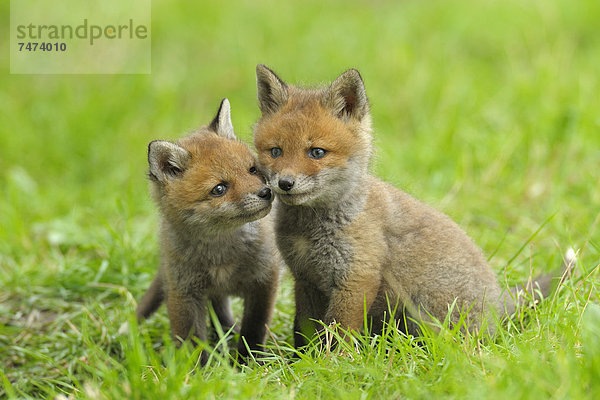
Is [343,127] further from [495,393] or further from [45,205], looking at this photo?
[45,205]

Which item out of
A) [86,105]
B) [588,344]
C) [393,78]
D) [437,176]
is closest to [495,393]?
[588,344]

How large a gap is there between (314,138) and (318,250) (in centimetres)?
78

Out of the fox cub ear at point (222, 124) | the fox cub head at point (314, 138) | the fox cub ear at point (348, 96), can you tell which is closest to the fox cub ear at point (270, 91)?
the fox cub head at point (314, 138)

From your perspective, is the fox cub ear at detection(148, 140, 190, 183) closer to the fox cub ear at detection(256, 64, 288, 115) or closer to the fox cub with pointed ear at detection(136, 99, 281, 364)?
the fox cub with pointed ear at detection(136, 99, 281, 364)

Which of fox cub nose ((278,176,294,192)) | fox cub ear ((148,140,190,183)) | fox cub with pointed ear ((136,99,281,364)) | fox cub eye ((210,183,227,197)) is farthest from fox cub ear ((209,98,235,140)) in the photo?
fox cub nose ((278,176,294,192))

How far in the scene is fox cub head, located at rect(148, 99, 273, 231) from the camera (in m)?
4.55

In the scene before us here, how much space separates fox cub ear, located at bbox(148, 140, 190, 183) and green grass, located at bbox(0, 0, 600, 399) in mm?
1232

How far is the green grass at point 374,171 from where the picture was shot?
3.79 m

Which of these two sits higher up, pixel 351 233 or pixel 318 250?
pixel 351 233

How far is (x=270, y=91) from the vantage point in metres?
4.70

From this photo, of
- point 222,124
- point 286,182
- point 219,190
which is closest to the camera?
point 286,182

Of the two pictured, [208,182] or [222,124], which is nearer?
[208,182]

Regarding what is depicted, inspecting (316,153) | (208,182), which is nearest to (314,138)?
(316,153)

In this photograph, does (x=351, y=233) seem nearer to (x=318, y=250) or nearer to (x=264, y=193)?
(x=318, y=250)
